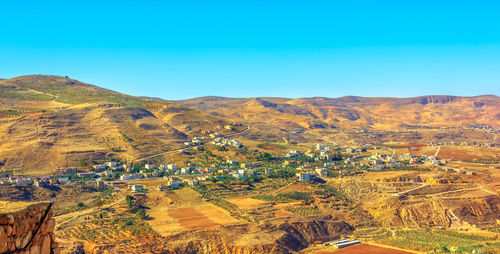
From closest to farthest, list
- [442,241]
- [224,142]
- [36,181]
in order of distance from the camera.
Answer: [442,241] → [36,181] → [224,142]

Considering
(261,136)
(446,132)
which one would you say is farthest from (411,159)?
(446,132)

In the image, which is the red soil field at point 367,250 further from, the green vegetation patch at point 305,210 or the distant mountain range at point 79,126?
the distant mountain range at point 79,126

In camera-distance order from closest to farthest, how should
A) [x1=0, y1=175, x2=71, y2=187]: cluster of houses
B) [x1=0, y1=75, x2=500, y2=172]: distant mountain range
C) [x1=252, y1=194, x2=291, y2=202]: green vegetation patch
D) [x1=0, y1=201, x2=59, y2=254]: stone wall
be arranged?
[x1=0, y1=201, x2=59, y2=254]: stone wall → [x1=252, y1=194, x2=291, y2=202]: green vegetation patch → [x1=0, y1=175, x2=71, y2=187]: cluster of houses → [x1=0, y1=75, x2=500, y2=172]: distant mountain range

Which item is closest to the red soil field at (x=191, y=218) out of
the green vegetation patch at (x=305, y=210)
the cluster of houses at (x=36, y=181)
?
the green vegetation patch at (x=305, y=210)

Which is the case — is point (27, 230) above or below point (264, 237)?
above

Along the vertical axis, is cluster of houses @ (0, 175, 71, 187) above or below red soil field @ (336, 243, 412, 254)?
above

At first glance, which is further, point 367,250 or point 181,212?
point 181,212

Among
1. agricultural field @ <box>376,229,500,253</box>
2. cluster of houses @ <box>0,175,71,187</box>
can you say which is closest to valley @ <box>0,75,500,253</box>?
agricultural field @ <box>376,229,500,253</box>

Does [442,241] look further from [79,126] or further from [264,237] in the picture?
[79,126]

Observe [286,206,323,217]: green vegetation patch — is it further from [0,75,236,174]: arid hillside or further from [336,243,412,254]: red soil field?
[0,75,236,174]: arid hillside

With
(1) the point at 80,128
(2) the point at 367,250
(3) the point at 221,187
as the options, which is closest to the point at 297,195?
(3) the point at 221,187
